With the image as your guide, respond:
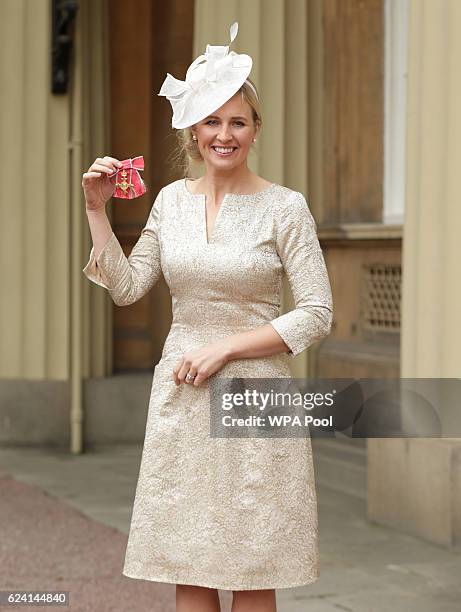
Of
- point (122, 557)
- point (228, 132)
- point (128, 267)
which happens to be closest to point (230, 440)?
point (128, 267)

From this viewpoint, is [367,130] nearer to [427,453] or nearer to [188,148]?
[427,453]

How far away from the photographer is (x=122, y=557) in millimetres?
5824

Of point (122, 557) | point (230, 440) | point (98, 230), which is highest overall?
point (98, 230)

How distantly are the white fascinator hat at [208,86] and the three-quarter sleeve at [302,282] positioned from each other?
329 mm

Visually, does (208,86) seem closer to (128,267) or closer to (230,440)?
(128,267)

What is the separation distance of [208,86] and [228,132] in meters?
0.14

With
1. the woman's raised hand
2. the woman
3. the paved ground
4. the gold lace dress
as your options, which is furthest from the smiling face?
the paved ground

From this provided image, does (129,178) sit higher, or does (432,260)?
(129,178)

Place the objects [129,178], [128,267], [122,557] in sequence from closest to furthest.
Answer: [129,178] → [128,267] → [122,557]

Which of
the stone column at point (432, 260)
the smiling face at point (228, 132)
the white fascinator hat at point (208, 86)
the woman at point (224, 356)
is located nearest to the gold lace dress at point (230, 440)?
the woman at point (224, 356)

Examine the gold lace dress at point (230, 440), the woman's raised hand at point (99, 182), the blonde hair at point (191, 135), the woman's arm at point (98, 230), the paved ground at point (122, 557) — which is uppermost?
the blonde hair at point (191, 135)

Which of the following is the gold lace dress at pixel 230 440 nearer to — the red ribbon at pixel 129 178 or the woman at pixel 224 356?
the woman at pixel 224 356

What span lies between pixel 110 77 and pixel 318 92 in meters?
2.21

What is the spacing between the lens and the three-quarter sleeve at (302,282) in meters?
3.14
